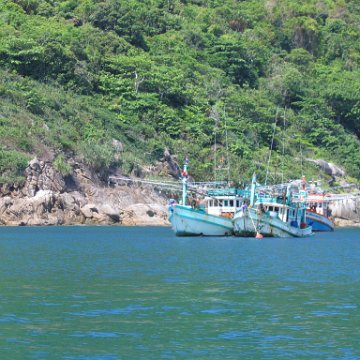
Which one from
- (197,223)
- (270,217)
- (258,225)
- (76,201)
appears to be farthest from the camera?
(76,201)

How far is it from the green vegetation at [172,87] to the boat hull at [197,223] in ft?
65.2

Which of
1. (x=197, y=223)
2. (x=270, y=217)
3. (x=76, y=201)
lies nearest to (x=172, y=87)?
(x=76, y=201)

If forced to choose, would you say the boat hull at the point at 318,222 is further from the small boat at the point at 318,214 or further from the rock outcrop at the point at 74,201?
the rock outcrop at the point at 74,201

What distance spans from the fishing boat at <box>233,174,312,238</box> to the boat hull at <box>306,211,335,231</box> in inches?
Answer: 531

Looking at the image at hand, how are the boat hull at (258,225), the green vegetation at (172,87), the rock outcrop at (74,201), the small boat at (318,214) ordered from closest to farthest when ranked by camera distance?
1. the boat hull at (258,225)
2. the rock outcrop at (74,201)
3. the green vegetation at (172,87)
4. the small boat at (318,214)

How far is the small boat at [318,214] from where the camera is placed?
12019 cm

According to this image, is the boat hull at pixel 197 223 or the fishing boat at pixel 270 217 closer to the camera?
the boat hull at pixel 197 223

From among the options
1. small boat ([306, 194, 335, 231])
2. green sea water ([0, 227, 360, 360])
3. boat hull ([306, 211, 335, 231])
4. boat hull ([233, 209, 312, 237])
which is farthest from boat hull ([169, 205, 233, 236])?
small boat ([306, 194, 335, 231])

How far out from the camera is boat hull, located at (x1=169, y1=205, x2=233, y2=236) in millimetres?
93750

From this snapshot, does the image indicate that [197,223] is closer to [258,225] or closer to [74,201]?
[258,225]

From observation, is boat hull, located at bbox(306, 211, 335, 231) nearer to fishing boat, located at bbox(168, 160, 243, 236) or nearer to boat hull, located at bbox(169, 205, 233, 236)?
fishing boat, located at bbox(168, 160, 243, 236)

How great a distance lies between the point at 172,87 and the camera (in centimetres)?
13650

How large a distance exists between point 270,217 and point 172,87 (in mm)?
44669

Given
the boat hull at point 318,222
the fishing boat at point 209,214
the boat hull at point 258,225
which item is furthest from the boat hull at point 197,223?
the boat hull at point 318,222
